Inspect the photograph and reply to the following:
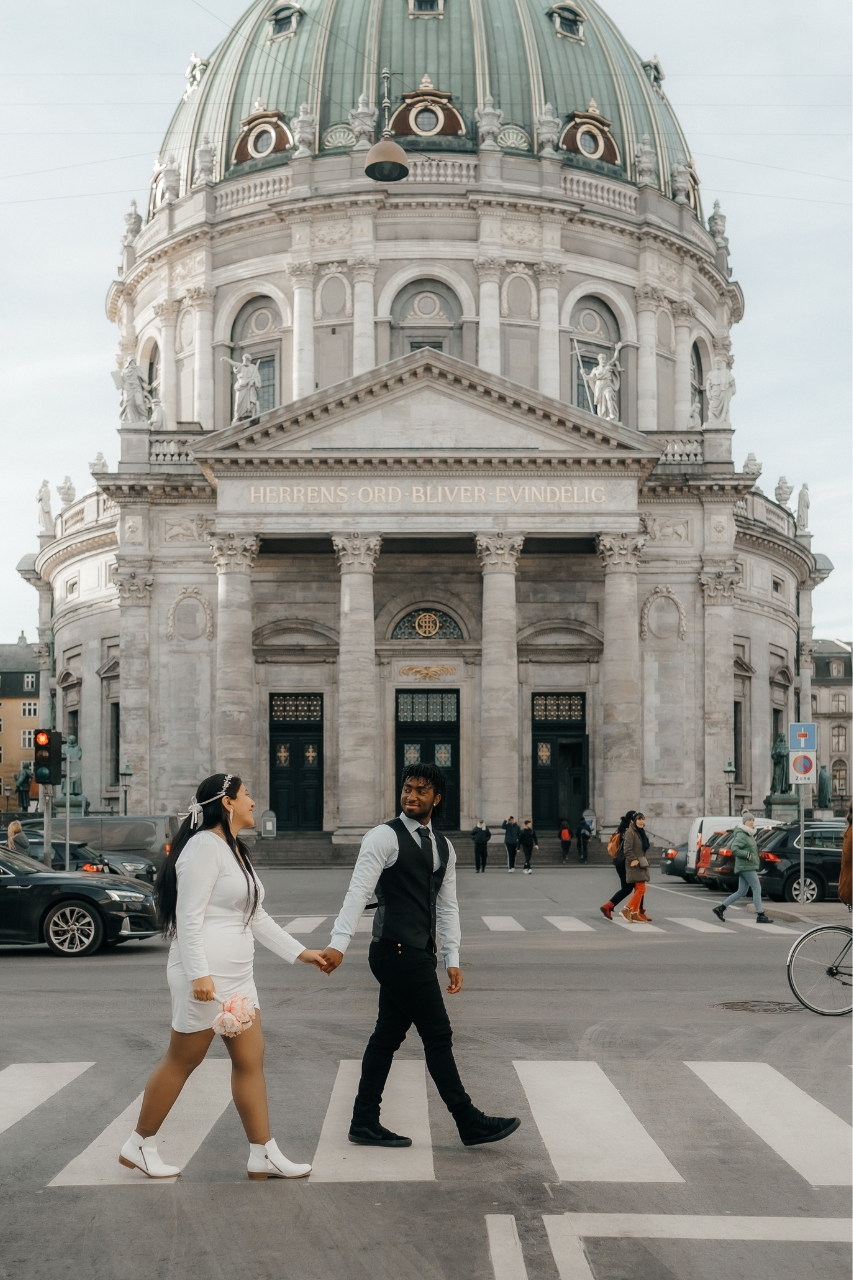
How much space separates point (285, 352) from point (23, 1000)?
50.3 meters

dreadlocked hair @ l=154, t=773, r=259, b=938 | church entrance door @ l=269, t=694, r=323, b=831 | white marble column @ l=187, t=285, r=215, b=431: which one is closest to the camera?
dreadlocked hair @ l=154, t=773, r=259, b=938

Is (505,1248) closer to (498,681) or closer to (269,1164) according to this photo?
(269,1164)

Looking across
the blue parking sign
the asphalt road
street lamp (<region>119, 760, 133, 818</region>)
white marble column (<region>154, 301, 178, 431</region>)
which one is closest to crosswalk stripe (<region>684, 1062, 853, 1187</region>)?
the asphalt road

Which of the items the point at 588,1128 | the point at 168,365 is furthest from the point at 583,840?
the point at 588,1128

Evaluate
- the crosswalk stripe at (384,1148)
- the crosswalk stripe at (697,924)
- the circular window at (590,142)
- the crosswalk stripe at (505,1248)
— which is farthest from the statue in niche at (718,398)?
the crosswalk stripe at (505,1248)

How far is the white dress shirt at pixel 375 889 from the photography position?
857cm

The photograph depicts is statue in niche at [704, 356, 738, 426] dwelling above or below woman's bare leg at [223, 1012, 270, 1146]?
above

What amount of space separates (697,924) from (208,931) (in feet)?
60.3

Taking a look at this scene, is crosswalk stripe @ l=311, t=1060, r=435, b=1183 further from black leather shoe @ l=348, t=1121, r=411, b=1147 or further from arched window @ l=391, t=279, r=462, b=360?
arched window @ l=391, t=279, r=462, b=360

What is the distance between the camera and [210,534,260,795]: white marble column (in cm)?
4953

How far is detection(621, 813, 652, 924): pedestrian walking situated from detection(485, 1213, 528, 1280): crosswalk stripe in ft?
56.4

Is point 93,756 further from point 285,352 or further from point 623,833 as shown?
point 623,833

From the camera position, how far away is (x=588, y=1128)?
9.19 meters

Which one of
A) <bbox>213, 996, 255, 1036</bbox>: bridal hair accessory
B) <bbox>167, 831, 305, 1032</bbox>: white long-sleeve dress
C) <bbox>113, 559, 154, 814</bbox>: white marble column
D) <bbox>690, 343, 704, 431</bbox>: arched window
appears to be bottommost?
<bbox>213, 996, 255, 1036</bbox>: bridal hair accessory
